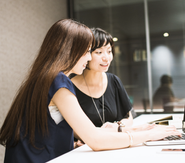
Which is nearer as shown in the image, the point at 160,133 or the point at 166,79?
the point at 160,133

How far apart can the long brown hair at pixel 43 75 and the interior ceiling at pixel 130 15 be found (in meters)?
2.89

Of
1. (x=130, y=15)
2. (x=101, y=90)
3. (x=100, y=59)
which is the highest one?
(x=130, y=15)

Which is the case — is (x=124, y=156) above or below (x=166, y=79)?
below

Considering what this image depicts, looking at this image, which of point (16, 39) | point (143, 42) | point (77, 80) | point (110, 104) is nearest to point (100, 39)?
point (77, 80)

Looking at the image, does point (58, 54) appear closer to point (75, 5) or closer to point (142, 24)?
point (142, 24)

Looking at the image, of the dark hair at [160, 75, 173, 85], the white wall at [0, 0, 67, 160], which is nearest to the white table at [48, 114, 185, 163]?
the white wall at [0, 0, 67, 160]

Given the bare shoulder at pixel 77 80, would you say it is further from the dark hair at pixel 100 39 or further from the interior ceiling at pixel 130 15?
the interior ceiling at pixel 130 15

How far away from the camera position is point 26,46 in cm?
330

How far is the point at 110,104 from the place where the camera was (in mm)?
1963

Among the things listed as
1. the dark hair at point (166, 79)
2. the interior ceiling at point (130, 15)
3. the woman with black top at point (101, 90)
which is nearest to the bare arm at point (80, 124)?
the woman with black top at point (101, 90)

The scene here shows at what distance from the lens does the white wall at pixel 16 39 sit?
2.89m

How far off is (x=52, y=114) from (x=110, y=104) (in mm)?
936

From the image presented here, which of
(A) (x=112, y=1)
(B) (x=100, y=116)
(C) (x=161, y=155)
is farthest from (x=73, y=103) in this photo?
(A) (x=112, y=1)

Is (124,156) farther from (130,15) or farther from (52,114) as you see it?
(130,15)
